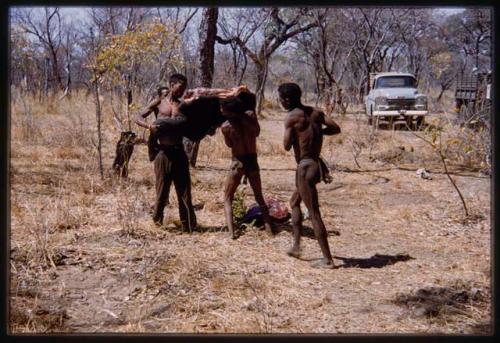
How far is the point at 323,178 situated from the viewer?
18.2 ft

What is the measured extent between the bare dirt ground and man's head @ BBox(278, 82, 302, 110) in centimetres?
142

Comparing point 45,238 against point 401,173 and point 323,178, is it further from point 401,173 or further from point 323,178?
point 401,173

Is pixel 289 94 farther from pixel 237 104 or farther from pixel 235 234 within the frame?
pixel 235 234

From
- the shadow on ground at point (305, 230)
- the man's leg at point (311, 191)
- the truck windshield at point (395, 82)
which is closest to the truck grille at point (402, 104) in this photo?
the truck windshield at point (395, 82)

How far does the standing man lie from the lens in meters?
6.33

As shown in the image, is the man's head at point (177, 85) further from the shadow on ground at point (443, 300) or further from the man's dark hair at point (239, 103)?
the shadow on ground at point (443, 300)

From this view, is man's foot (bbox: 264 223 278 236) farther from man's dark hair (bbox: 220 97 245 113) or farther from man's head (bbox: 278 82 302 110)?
man's head (bbox: 278 82 302 110)

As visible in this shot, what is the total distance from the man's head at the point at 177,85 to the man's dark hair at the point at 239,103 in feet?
1.39

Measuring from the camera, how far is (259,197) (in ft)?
21.4

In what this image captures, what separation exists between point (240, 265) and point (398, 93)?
44.6ft

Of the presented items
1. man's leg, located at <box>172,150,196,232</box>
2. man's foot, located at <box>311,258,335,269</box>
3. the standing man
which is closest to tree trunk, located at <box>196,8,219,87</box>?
the standing man

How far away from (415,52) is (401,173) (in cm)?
2116

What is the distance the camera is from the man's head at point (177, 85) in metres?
6.31

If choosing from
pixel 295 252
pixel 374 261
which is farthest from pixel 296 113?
pixel 374 261
